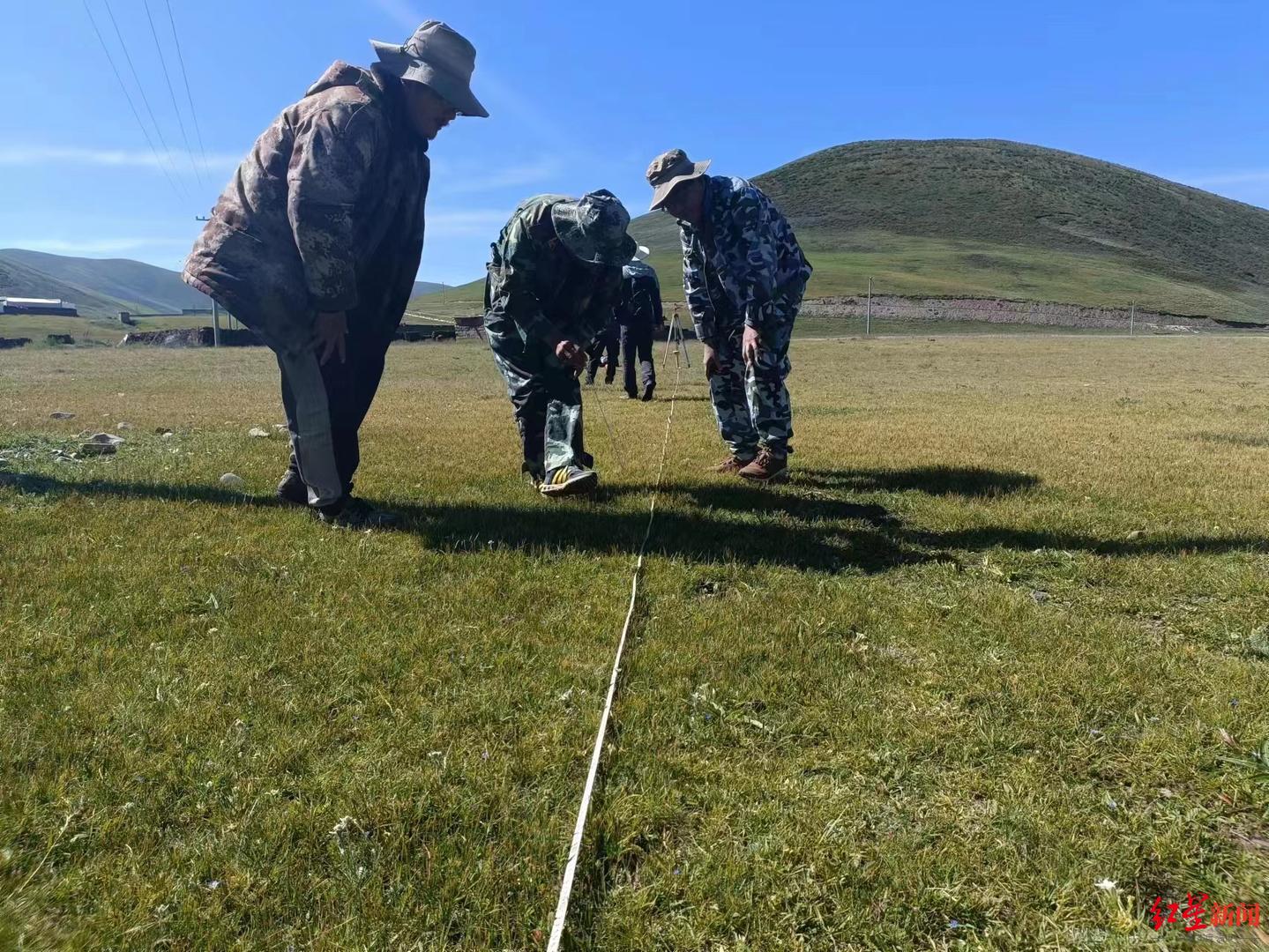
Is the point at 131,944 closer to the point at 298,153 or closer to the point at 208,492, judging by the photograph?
the point at 298,153

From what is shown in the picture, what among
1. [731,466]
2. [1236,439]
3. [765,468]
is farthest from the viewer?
[1236,439]

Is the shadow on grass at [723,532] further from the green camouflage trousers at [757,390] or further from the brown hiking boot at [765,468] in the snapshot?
the green camouflage trousers at [757,390]

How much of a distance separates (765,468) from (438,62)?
3381 millimetres

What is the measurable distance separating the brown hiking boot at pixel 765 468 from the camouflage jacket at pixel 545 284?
5.03 feet

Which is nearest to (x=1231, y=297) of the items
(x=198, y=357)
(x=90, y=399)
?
(x=198, y=357)

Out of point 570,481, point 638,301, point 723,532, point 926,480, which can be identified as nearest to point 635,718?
point 723,532

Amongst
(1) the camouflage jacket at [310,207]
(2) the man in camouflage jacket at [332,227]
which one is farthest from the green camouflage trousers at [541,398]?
(1) the camouflage jacket at [310,207]

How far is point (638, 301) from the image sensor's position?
39.2 feet

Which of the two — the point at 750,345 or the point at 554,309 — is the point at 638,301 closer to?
the point at 750,345

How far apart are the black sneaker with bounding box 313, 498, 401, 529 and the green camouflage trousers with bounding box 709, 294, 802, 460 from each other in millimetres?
2767

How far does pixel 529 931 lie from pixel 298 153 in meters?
3.69

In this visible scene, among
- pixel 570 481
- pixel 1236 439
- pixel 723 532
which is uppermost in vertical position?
pixel 1236 439

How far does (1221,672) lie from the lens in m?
2.74

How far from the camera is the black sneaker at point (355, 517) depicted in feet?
14.8
